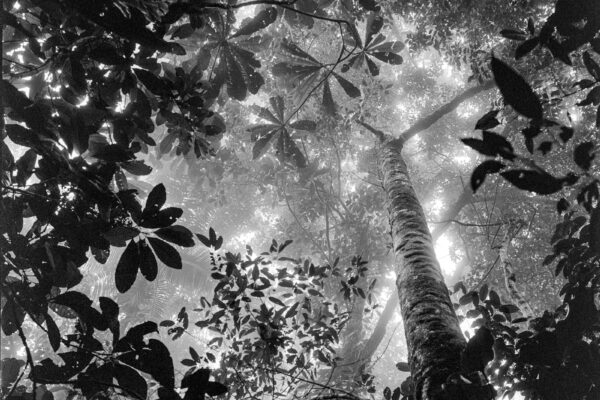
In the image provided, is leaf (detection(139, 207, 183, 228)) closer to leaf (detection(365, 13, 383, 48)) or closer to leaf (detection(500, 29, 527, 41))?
leaf (detection(500, 29, 527, 41))

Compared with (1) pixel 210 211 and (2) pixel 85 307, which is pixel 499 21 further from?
(1) pixel 210 211

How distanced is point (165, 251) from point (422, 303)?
102 centimetres

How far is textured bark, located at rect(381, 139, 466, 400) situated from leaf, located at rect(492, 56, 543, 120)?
92 centimetres

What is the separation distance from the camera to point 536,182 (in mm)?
670

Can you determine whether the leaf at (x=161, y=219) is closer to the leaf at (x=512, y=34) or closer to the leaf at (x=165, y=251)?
the leaf at (x=165, y=251)

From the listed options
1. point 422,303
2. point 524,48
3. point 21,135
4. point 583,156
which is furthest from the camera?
point 422,303

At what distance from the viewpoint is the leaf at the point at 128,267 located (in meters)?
1.49

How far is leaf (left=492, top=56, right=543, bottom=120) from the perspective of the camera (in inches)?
24.9

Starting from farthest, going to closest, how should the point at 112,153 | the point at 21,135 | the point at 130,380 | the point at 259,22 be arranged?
the point at 259,22
the point at 112,153
the point at 21,135
the point at 130,380

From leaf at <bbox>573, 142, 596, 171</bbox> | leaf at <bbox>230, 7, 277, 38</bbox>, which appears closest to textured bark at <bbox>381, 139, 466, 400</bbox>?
leaf at <bbox>573, 142, 596, 171</bbox>

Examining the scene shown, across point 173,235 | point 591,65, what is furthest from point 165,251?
point 591,65

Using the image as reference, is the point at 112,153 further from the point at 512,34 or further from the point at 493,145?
the point at 512,34

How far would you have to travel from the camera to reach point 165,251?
59.2 inches

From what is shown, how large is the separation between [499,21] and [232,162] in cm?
369
